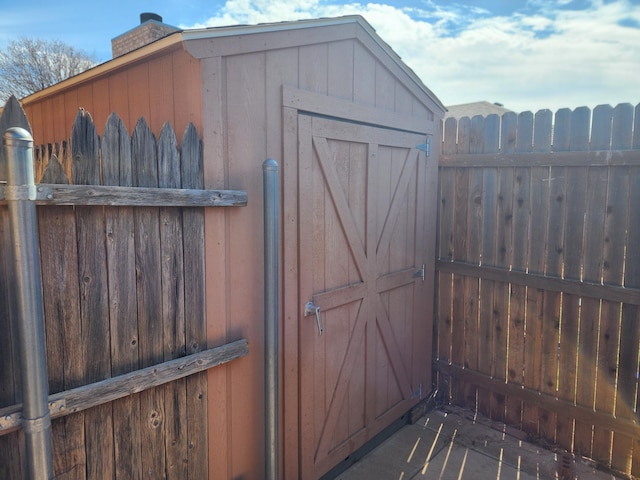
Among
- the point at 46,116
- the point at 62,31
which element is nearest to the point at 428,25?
the point at 46,116

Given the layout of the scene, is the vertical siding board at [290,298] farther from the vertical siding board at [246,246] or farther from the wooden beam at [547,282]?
the wooden beam at [547,282]

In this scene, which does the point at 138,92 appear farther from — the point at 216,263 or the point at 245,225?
the point at 216,263

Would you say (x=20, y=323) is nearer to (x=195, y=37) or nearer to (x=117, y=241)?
(x=117, y=241)

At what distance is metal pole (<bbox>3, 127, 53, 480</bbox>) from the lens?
4.34ft

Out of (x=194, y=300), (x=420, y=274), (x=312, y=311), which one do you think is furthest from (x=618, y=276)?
(x=194, y=300)

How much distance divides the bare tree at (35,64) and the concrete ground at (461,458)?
13.0m

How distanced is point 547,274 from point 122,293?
3064 millimetres

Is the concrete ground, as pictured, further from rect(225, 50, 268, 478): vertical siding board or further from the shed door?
rect(225, 50, 268, 478): vertical siding board

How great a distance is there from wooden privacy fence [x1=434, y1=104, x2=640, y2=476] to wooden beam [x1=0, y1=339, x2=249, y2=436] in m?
2.41

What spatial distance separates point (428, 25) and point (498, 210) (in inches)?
193

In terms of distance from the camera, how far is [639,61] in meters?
4.73

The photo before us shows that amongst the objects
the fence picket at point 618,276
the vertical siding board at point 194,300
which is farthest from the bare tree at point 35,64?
the fence picket at point 618,276

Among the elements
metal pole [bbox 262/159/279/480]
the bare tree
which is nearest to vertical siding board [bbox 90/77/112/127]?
metal pole [bbox 262/159/279/480]

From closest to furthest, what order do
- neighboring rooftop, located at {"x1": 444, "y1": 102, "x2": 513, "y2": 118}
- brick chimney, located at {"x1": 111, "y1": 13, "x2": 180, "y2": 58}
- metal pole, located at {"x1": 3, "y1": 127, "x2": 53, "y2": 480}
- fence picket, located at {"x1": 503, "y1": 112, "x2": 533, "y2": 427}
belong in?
metal pole, located at {"x1": 3, "y1": 127, "x2": 53, "y2": 480}, fence picket, located at {"x1": 503, "y1": 112, "x2": 533, "y2": 427}, brick chimney, located at {"x1": 111, "y1": 13, "x2": 180, "y2": 58}, neighboring rooftop, located at {"x1": 444, "y1": 102, "x2": 513, "y2": 118}
